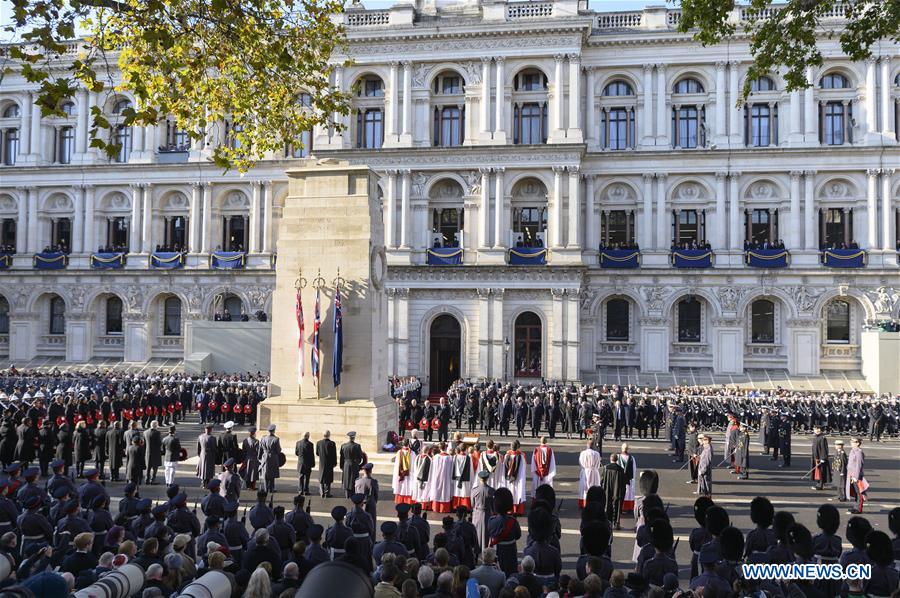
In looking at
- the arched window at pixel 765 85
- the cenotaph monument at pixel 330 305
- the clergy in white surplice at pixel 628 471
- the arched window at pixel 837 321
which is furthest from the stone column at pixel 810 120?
the clergy in white surplice at pixel 628 471

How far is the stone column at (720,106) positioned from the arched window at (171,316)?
33.6m

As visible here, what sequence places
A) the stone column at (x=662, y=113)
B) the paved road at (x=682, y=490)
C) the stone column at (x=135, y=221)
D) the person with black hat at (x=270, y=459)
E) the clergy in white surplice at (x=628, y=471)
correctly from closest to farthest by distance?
the paved road at (x=682, y=490) < the clergy in white surplice at (x=628, y=471) < the person with black hat at (x=270, y=459) < the stone column at (x=662, y=113) < the stone column at (x=135, y=221)

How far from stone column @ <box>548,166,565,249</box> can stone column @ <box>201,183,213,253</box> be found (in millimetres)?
21088

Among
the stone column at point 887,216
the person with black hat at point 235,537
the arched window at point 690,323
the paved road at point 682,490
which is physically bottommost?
the paved road at point 682,490

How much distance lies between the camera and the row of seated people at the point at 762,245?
37.6m

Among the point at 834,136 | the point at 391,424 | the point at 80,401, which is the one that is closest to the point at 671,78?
the point at 834,136

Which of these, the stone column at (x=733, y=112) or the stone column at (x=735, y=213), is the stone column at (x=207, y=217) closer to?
the stone column at (x=735, y=213)

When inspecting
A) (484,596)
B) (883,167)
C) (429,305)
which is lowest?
(484,596)

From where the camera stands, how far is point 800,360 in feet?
120

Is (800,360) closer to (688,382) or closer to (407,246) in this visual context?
(688,382)

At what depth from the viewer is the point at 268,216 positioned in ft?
139

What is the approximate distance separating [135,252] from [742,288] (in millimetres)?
35915

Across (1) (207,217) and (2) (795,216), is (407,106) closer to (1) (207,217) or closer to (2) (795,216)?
(1) (207,217)

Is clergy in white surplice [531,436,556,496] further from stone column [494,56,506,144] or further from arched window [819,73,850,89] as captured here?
arched window [819,73,850,89]
